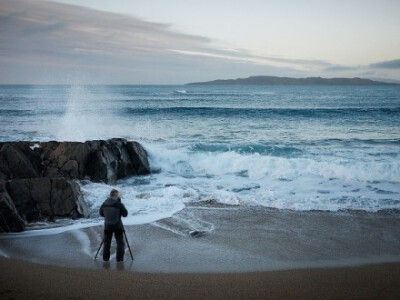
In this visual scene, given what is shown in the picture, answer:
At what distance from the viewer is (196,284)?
662cm

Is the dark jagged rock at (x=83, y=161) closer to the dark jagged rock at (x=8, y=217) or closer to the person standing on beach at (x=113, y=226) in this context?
the dark jagged rock at (x=8, y=217)

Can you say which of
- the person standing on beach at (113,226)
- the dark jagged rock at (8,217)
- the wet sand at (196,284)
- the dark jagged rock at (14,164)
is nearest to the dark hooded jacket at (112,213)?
the person standing on beach at (113,226)

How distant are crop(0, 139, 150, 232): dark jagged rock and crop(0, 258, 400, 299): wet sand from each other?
3.10 m

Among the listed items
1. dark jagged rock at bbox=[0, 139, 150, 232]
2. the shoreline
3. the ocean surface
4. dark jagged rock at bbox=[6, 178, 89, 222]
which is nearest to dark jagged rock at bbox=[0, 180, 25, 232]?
dark jagged rock at bbox=[0, 139, 150, 232]

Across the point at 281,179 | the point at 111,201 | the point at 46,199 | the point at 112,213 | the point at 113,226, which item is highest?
the point at 111,201

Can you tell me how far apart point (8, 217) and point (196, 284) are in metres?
5.38

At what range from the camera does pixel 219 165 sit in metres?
18.4

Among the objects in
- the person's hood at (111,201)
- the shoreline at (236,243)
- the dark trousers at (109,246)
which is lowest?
the shoreline at (236,243)

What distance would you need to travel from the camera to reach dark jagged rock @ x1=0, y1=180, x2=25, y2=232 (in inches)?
367

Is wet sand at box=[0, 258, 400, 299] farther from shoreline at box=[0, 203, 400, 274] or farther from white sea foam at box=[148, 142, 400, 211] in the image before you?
white sea foam at box=[148, 142, 400, 211]

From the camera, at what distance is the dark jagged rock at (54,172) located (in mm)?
10391

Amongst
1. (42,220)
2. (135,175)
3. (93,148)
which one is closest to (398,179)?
(135,175)

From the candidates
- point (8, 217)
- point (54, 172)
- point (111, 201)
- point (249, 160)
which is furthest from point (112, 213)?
point (249, 160)

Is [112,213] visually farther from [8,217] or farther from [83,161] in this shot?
[83,161]
